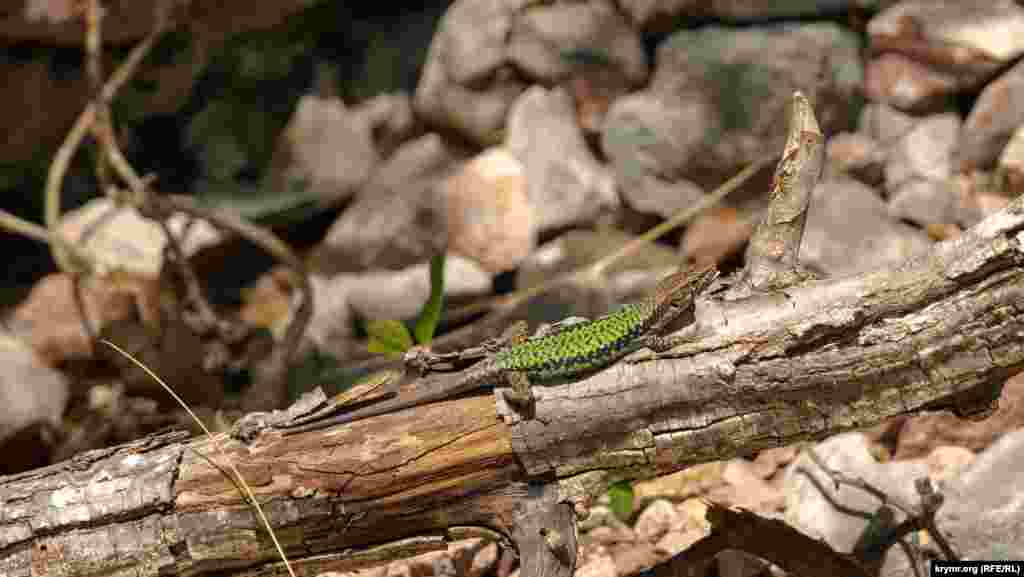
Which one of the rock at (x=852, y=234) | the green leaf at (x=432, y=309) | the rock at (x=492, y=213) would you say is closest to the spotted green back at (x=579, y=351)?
the green leaf at (x=432, y=309)

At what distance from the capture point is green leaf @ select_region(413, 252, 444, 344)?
13.0 feet

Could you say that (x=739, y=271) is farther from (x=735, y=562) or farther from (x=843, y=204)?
(x=843, y=204)

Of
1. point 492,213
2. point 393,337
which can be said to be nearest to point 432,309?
point 393,337

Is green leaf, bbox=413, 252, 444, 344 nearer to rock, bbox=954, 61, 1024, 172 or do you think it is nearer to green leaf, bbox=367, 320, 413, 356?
green leaf, bbox=367, 320, 413, 356

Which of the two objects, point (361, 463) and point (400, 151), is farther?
point (400, 151)

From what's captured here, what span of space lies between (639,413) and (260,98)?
539 centimetres

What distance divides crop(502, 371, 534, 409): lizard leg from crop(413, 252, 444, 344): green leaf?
1050mm

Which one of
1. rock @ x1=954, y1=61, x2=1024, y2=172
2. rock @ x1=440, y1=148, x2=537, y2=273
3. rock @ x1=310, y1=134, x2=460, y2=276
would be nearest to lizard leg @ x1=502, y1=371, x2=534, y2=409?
rock @ x1=440, y1=148, x2=537, y2=273

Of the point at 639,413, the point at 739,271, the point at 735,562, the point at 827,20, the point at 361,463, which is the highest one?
the point at 827,20

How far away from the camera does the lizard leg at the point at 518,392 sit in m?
2.90

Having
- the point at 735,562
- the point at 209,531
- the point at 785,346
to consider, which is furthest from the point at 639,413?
the point at 209,531

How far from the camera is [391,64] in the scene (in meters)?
7.46

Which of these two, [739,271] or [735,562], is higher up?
[739,271]

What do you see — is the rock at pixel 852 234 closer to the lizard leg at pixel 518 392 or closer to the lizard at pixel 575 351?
the lizard at pixel 575 351
